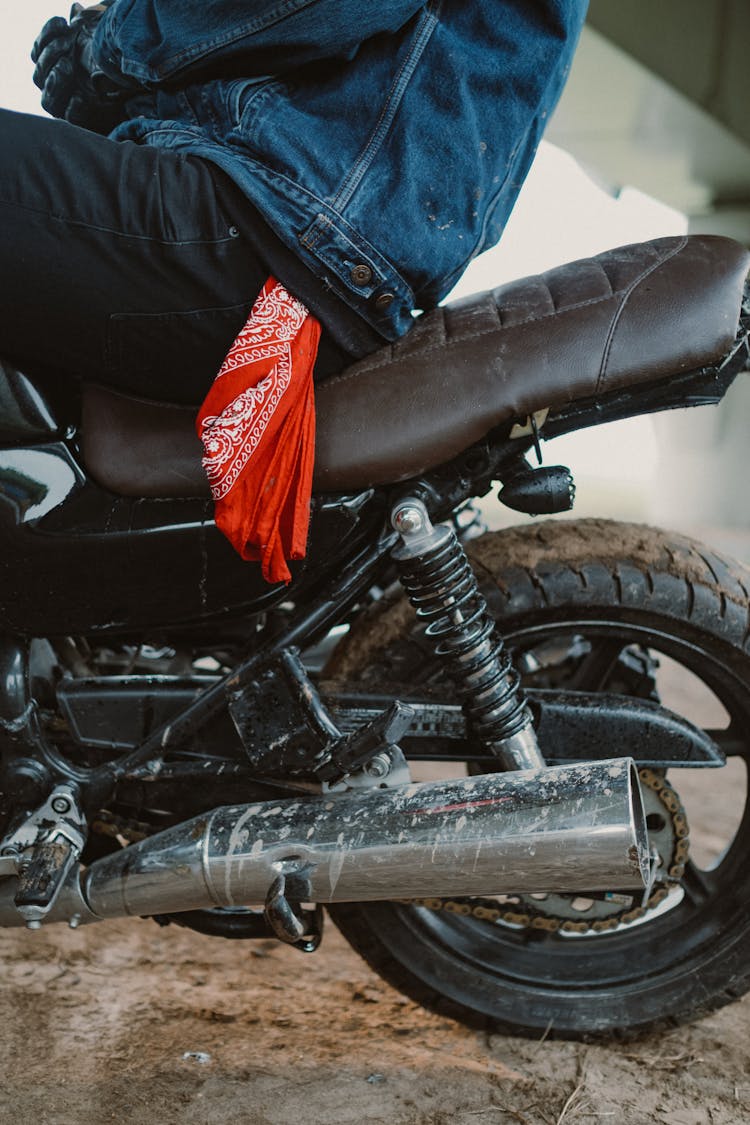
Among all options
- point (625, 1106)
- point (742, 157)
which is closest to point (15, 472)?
point (625, 1106)

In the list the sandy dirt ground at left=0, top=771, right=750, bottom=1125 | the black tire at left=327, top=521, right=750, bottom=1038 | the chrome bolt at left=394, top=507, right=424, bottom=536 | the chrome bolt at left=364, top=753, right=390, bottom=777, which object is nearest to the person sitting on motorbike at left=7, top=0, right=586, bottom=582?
the chrome bolt at left=394, top=507, right=424, bottom=536

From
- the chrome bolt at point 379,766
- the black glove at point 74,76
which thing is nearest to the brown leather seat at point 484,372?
the chrome bolt at point 379,766

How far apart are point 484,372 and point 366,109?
35 cm

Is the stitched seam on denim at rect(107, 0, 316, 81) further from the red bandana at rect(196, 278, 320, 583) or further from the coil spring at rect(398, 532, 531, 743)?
the coil spring at rect(398, 532, 531, 743)

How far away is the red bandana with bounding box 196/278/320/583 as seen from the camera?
1.18m

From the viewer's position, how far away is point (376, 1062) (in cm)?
159

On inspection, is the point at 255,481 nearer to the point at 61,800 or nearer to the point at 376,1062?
the point at 61,800

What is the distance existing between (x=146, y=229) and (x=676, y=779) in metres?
2.26

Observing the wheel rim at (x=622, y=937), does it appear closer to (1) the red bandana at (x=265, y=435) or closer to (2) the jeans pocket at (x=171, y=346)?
(1) the red bandana at (x=265, y=435)

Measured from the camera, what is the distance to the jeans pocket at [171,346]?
1226 millimetres

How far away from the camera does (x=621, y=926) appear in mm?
1621

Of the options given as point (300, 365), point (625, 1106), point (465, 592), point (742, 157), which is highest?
point (300, 365)

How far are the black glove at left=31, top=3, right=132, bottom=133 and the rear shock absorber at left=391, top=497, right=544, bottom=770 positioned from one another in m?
0.78

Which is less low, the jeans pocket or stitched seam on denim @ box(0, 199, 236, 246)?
stitched seam on denim @ box(0, 199, 236, 246)
